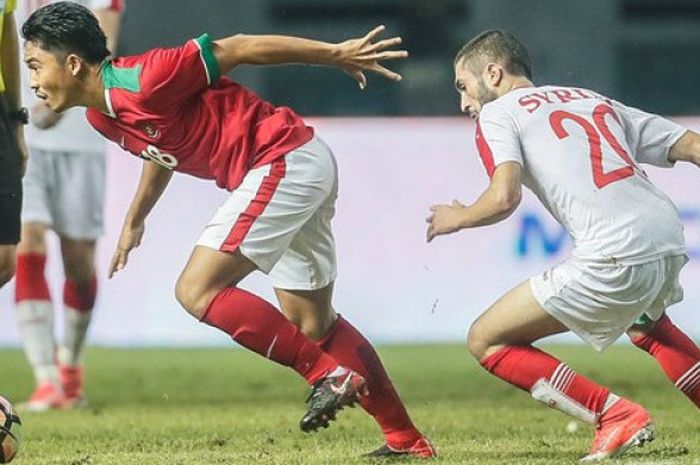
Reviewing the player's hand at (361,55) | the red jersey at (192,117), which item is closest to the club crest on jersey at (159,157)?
the red jersey at (192,117)

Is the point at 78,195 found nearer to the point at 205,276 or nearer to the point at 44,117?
the point at 44,117

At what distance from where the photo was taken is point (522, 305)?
227 inches

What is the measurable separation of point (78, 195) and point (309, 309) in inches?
139

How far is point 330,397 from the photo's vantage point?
17.9 feet

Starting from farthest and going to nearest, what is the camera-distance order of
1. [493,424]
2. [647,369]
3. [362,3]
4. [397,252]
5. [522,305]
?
[362,3]
[397,252]
[647,369]
[493,424]
[522,305]

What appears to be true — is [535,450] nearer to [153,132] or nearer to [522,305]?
[522,305]

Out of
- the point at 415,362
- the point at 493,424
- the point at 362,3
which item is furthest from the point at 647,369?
the point at 362,3

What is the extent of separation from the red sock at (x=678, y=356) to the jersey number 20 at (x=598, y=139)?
817 mm

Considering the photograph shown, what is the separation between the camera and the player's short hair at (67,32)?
19.1 ft

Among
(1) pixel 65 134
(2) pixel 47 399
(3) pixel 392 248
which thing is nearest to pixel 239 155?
(2) pixel 47 399

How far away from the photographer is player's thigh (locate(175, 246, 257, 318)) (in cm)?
564

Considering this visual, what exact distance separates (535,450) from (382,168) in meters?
5.56

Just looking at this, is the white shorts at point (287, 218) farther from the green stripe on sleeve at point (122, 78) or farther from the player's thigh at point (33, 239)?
the player's thigh at point (33, 239)

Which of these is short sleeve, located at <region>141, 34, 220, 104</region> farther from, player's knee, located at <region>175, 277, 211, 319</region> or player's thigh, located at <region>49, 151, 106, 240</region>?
player's thigh, located at <region>49, 151, 106, 240</region>
